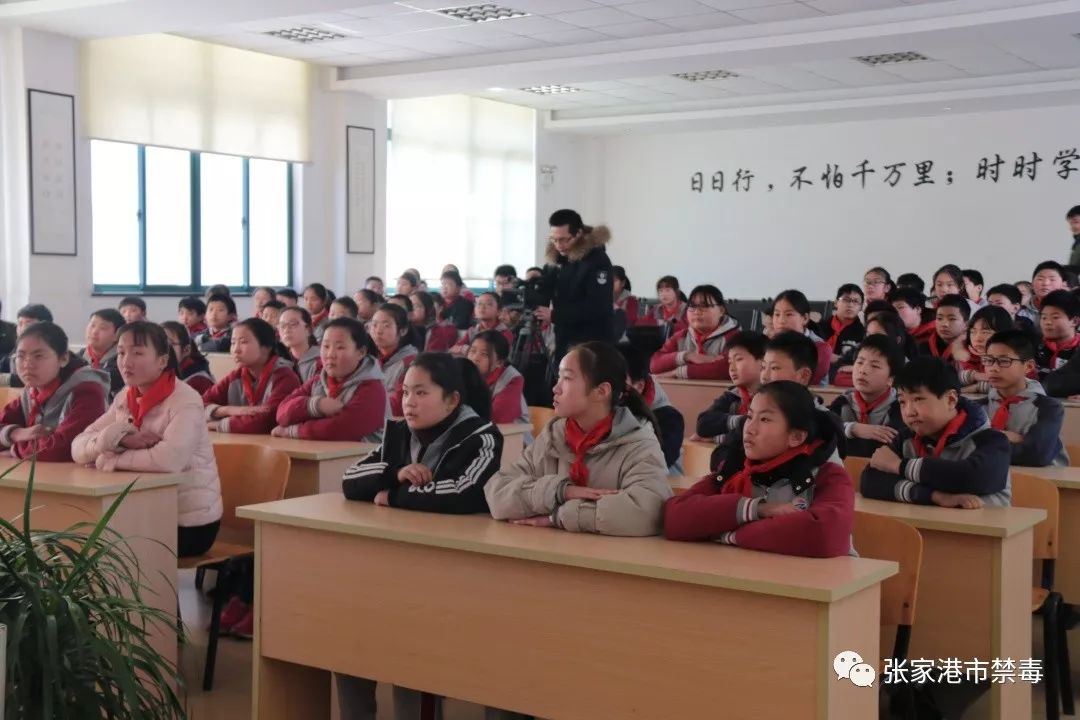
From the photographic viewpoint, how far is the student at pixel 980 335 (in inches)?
205

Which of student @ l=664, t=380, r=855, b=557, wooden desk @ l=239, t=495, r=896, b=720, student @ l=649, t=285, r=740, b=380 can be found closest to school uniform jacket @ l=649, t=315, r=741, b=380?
student @ l=649, t=285, r=740, b=380

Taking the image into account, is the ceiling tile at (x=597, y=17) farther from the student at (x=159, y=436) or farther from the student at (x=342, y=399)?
the student at (x=159, y=436)

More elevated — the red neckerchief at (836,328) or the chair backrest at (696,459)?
the red neckerchief at (836,328)

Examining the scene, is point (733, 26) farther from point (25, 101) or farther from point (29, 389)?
point (29, 389)

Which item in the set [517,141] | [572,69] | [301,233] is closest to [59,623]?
[572,69]

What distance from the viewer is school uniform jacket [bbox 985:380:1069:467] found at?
391 cm

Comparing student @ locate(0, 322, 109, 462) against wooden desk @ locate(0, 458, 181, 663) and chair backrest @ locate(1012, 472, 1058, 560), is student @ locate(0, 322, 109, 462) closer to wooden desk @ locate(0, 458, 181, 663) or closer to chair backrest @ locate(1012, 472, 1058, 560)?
wooden desk @ locate(0, 458, 181, 663)

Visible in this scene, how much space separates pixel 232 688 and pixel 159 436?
30.2 inches

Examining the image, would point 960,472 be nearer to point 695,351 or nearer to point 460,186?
point 695,351

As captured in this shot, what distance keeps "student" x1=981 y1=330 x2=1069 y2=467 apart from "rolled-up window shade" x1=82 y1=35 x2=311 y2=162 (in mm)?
7664

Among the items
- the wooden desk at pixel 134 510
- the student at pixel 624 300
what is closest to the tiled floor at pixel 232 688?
the wooden desk at pixel 134 510

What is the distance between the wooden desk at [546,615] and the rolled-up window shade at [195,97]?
25.1 ft

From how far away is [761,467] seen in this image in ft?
8.77

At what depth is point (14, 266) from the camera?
928cm
